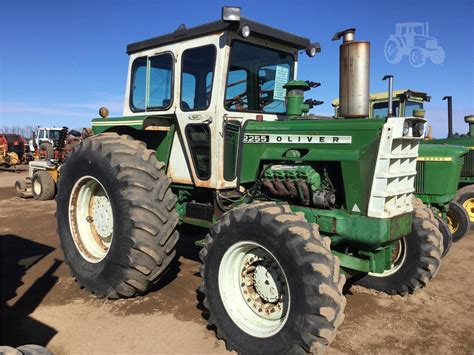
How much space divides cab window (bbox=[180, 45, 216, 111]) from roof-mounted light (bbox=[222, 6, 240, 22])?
634mm

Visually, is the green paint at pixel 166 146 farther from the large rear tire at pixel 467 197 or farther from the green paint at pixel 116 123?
the large rear tire at pixel 467 197

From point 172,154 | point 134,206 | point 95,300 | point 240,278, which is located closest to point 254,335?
point 240,278

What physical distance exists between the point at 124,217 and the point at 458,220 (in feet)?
18.7

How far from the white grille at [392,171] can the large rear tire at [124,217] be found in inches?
74.7

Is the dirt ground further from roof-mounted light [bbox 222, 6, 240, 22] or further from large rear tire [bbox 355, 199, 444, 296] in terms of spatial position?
roof-mounted light [bbox 222, 6, 240, 22]

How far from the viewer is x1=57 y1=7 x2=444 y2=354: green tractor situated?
324cm

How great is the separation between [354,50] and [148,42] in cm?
241

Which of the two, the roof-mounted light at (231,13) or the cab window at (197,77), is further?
the cab window at (197,77)

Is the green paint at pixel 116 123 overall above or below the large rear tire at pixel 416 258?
above

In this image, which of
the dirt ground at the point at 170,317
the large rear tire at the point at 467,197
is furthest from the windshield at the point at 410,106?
the dirt ground at the point at 170,317

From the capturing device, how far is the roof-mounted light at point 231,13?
142 inches

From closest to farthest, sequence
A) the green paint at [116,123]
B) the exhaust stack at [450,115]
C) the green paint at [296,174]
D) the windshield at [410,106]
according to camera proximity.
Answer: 1. the green paint at [296,174]
2. the green paint at [116,123]
3. the exhaust stack at [450,115]
4. the windshield at [410,106]

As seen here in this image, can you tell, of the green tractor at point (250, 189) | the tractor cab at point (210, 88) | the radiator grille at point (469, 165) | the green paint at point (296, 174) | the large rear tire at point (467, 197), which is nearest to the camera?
the green tractor at point (250, 189)

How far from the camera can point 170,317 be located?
396 centimetres
